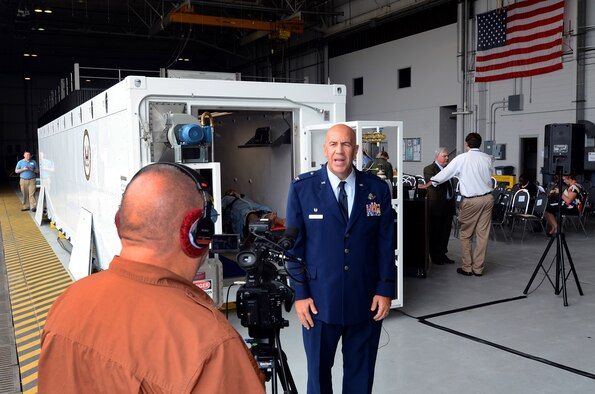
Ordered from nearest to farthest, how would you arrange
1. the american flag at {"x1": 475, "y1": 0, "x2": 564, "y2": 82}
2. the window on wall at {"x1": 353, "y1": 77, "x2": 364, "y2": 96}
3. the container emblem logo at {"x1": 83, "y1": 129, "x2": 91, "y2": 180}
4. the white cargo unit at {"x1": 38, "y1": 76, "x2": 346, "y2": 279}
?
the white cargo unit at {"x1": 38, "y1": 76, "x2": 346, "y2": 279} → the container emblem logo at {"x1": 83, "y1": 129, "x2": 91, "y2": 180} → the american flag at {"x1": 475, "y1": 0, "x2": 564, "y2": 82} → the window on wall at {"x1": 353, "y1": 77, "x2": 364, "y2": 96}

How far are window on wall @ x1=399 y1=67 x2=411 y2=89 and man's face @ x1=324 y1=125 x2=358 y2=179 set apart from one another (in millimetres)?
17747

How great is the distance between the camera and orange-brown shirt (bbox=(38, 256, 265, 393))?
107 cm

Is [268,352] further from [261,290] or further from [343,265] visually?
[343,265]

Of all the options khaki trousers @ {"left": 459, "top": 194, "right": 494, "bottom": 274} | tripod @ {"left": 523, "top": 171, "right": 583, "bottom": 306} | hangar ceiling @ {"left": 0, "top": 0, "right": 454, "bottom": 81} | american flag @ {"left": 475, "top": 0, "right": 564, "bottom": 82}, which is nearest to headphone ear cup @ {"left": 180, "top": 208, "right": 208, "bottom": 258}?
tripod @ {"left": 523, "top": 171, "right": 583, "bottom": 306}

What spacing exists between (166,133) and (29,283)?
415cm

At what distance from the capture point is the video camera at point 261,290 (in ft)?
7.48

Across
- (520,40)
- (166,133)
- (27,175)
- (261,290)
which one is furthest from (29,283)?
(520,40)

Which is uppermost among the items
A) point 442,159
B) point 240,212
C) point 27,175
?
point 442,159

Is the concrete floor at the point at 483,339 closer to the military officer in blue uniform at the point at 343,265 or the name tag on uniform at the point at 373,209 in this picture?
the military officer in blue uniform at the point at 343,265

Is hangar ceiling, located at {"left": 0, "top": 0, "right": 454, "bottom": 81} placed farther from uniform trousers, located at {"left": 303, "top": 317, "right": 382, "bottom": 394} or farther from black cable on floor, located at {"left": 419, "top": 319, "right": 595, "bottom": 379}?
uniform trousers, located at {"left": 303, "top": 317, "right": 382, "bottom": 394}

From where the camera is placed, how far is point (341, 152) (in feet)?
10.3

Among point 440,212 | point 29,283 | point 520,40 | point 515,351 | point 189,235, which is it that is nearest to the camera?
point 189,235

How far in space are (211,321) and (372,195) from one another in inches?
84.8

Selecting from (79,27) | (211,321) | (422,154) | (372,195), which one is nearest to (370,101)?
(422,154)
